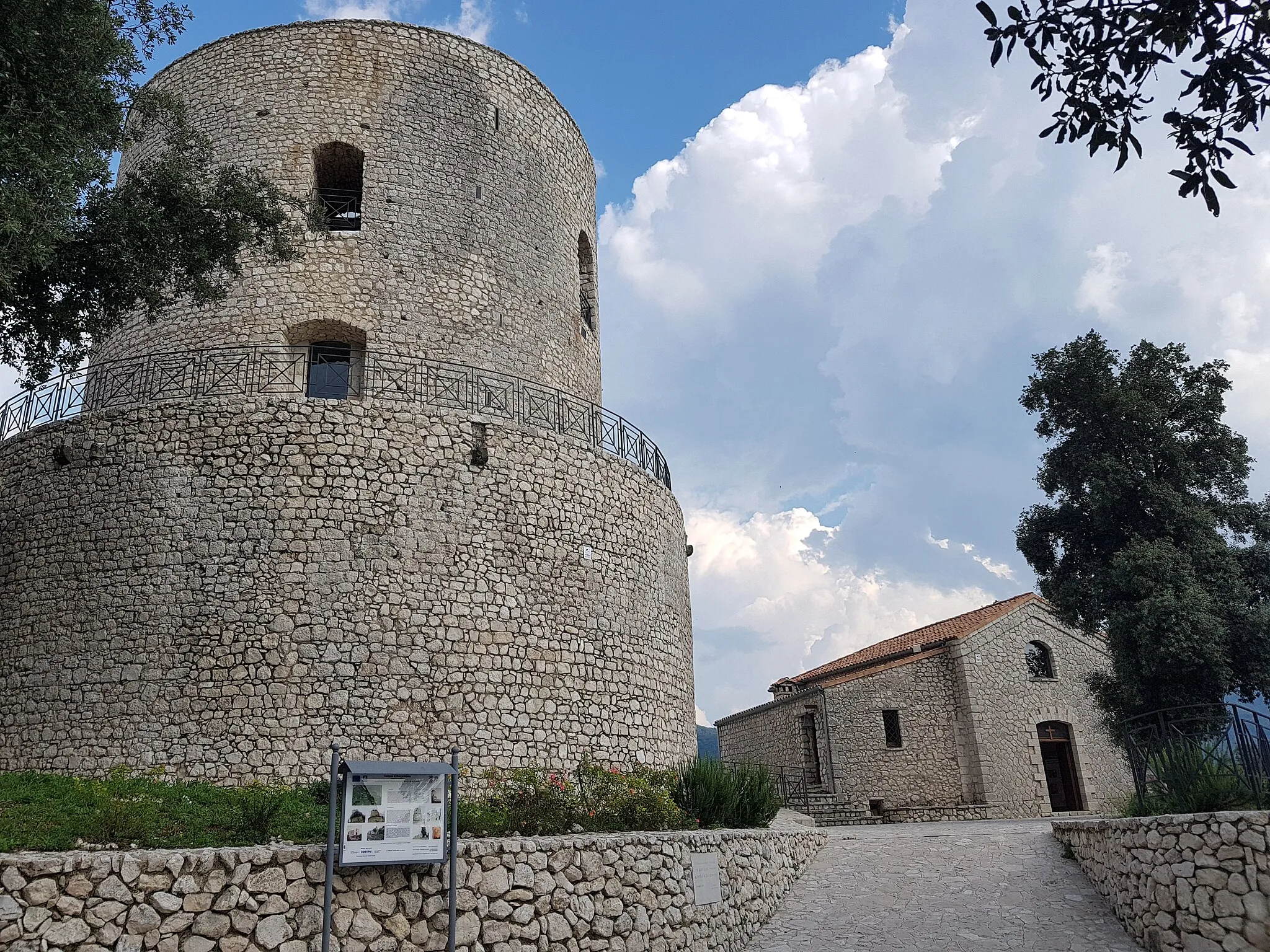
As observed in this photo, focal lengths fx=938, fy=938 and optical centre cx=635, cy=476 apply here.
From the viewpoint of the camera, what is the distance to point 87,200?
10375 mm

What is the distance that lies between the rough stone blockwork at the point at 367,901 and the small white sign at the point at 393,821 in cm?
43

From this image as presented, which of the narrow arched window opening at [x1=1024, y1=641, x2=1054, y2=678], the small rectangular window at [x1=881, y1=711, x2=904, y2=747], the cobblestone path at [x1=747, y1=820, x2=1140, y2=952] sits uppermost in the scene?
the narrow arched window opening at [x1=1024, y1=641, x2=1054, y2=678]

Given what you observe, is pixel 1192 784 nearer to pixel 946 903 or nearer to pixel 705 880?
pixel 946 903

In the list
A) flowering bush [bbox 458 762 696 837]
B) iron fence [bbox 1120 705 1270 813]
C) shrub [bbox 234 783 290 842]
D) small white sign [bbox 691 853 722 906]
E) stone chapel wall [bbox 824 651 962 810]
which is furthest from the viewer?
stone chapel wall [bbox 824 651 962 810]

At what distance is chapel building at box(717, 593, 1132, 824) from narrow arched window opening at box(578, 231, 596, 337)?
10.3m

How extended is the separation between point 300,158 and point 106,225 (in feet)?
17.8

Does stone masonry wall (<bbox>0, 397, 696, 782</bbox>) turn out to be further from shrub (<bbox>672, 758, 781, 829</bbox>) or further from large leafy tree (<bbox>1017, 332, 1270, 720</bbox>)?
large leafy tree (<bbox>1017, 332, 1270, 720</bbox>)

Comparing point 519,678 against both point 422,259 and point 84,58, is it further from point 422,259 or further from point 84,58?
point 84,58

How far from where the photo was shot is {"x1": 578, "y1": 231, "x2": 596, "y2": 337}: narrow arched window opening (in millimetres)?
18219

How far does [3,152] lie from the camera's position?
8.12 meters

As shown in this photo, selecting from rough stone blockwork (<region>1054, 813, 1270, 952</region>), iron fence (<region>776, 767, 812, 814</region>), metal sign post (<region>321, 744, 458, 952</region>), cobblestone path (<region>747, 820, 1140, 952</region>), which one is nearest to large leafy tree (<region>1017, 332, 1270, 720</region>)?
cobblestone path (<region>747, 820, 1140, 952</region>)

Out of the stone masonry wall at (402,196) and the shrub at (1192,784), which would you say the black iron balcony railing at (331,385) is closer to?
the stone masonry wall at (402,196)

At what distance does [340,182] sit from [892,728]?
16.7m

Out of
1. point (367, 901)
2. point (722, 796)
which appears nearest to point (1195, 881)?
point (722, 796)
